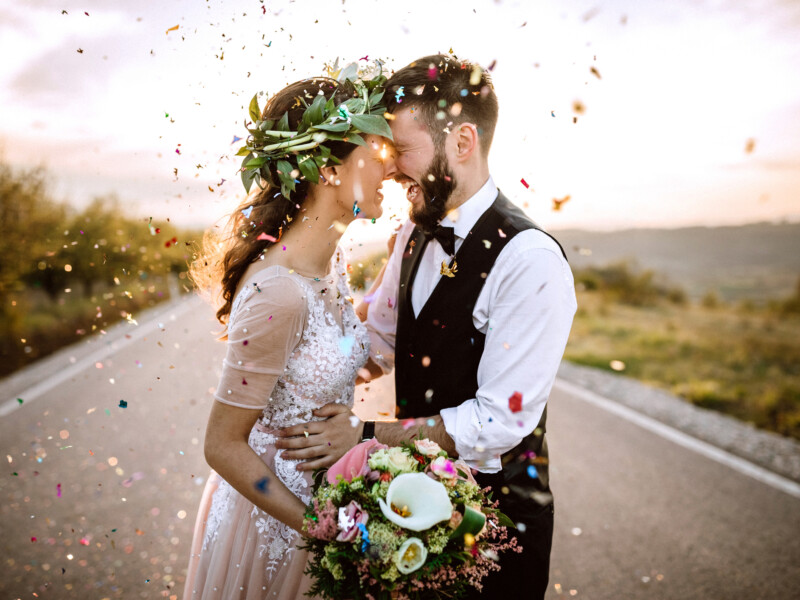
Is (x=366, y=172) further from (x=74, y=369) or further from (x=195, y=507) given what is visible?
(x=74, y=369)

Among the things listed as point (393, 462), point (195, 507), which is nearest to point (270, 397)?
point (393, 462)

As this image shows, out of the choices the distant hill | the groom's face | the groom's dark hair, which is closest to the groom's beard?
the groom's face

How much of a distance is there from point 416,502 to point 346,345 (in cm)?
95

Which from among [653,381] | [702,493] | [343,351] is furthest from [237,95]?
[653,381]

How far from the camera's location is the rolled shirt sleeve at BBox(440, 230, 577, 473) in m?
1.93

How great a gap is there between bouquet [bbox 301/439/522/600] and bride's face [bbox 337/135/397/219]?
111cm

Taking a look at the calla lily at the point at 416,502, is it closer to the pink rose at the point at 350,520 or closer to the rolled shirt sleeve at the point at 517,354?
the pink rose at the point at 350,520

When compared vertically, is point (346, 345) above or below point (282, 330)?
below

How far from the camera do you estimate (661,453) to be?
5.33 metres

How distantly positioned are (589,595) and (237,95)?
3.64m

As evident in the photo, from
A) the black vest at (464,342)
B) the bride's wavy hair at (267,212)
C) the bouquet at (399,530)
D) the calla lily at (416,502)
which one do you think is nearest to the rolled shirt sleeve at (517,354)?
the black vest at (464,342)

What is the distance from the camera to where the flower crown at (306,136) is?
2016mm

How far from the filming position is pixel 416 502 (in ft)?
→ 4.67

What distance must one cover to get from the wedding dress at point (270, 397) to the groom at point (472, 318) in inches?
6.7
